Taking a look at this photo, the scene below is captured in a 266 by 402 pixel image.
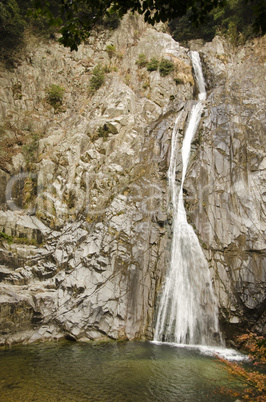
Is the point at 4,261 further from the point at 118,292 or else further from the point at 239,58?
the point at 239,58

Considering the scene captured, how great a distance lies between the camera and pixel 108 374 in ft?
26.1

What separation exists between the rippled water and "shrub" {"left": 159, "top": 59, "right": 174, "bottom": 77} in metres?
21.6

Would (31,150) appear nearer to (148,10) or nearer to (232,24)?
(148,10)

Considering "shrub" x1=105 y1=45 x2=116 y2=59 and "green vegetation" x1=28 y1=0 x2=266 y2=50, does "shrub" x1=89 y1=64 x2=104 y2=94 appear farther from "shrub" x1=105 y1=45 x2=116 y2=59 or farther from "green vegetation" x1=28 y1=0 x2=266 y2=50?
"green vegetation" x1=28 y1=0 x2=266 y2=50

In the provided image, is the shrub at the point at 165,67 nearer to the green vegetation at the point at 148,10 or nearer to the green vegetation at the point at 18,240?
the green vegetation at the point at 18,240

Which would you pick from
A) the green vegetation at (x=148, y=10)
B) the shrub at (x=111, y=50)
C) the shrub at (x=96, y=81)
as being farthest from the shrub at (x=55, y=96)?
the green vegetation at (x=148, y=10)

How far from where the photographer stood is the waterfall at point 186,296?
11.8 meters

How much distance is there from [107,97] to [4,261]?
1452 cm

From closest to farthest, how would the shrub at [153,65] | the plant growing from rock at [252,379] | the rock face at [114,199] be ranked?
the plant growing from rock at [252,379] < the rock face at [114,199] < the shrub at [153,65]

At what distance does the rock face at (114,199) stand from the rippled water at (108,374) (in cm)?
180

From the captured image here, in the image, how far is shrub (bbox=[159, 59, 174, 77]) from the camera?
23031mm

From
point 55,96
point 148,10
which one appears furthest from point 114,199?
point 55,96

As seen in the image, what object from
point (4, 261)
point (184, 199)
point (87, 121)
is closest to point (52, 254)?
point (4, 261)

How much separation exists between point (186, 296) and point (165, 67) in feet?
64.6
